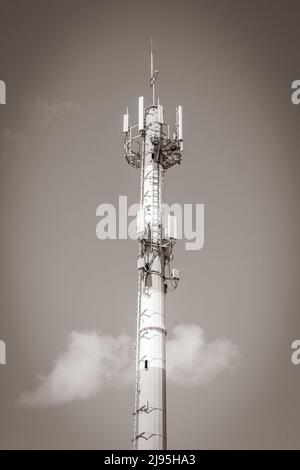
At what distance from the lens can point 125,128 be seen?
49781 millimetres

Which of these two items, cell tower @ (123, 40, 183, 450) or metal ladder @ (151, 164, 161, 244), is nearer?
cell tower @ (123, 40, 183, 450)

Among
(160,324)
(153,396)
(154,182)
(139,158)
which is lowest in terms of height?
(153,396)

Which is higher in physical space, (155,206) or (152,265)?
(155,206)

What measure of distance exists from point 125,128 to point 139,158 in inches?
103

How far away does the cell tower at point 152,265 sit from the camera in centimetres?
3853

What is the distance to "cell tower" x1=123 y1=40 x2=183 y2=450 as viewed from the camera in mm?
38531

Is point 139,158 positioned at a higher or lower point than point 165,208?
higher

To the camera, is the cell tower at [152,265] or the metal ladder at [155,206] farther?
the metal ladder at [155,206]

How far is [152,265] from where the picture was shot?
43.4 meters

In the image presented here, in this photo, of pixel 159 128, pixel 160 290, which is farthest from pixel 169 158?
pixel 160 290

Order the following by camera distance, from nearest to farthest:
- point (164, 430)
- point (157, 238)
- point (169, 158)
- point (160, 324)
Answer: point (164, 430), point (160, 324), point (157, 238), point (169, 158)
